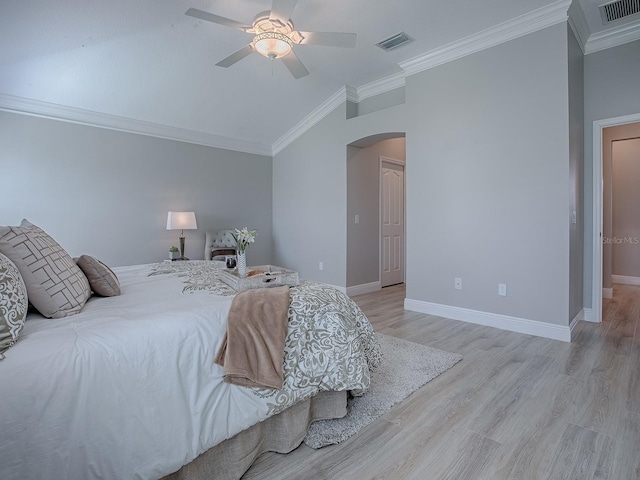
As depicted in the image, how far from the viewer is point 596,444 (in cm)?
165

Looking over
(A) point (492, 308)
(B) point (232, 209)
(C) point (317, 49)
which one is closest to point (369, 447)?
(A) point (492, 308)

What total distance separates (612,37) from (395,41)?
2206 mm

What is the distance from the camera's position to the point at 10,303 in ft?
3.66

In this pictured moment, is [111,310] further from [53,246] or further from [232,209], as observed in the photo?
[232,209]

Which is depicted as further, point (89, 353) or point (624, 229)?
point (624, 229)

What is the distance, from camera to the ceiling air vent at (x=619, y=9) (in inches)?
117

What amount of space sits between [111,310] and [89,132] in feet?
13.1

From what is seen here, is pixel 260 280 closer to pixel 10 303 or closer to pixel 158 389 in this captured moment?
pixel 158 389

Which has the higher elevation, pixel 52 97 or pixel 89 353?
pixel 52 97

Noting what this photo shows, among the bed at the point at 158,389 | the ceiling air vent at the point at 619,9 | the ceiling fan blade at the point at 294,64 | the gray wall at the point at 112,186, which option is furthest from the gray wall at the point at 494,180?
the gray wall at the point at 112,186

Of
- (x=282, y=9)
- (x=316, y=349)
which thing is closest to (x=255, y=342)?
(x=316, y=349)

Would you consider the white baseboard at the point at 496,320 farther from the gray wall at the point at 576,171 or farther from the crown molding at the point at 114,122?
the crown molding at the point at 114,122

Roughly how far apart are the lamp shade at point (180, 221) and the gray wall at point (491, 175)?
2.62 metres

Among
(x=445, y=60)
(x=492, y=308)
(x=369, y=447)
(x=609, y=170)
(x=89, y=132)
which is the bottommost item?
(x=369, y=447)
